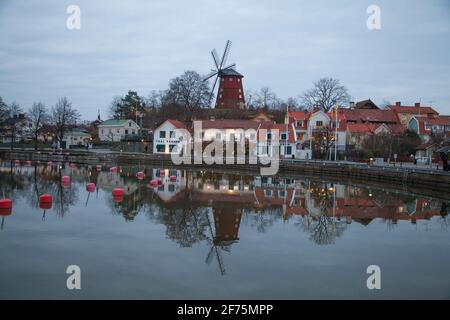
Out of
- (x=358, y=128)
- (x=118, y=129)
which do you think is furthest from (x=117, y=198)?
(x=118, y=129)

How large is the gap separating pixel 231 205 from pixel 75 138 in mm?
78155

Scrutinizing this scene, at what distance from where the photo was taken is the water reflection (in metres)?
18.3

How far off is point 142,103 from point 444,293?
93.4 metres

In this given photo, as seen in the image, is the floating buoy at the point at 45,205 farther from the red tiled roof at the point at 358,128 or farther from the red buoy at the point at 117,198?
the red tiled roof at the point at 358,128

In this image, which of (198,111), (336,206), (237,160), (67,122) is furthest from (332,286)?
(67,122)

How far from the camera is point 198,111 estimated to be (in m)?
78.2

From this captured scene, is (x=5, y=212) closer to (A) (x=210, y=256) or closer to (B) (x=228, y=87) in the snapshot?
(A) (x=210, y=256)

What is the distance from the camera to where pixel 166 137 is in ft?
223

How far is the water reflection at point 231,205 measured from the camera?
18344 millimetres

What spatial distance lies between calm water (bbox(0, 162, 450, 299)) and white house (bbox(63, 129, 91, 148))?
66.6 metres

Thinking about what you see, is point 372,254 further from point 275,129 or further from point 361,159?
point 275,129

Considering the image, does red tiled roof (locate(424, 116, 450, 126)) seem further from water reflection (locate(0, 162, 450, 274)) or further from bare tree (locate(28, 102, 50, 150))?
bare tree (locate(28, 102, 50, 150))

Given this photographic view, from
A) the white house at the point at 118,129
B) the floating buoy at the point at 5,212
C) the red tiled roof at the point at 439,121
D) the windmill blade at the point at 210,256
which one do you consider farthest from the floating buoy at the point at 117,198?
the white house at the point at 118,129

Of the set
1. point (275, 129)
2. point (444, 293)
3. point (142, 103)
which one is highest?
point (142, 103)
